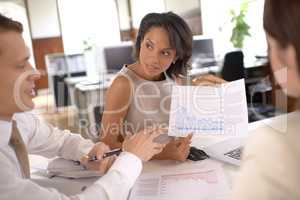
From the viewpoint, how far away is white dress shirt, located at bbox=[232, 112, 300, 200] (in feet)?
1.93

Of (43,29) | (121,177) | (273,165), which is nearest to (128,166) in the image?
(121,177)

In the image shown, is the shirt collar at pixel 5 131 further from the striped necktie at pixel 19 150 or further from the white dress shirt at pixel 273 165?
the white dress shirt at pixel 273 165

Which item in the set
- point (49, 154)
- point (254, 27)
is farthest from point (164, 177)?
point (254, 27)

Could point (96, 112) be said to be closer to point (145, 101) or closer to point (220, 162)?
point (145, 101)

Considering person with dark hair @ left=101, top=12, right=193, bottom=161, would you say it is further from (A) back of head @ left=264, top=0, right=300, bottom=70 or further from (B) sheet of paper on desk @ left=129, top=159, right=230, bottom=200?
(A) back of head @ left=264, top=0, right=300, bottom=70

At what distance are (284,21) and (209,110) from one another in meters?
0.65

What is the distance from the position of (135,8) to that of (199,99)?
6105mm

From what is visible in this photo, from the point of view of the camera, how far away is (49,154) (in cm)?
125

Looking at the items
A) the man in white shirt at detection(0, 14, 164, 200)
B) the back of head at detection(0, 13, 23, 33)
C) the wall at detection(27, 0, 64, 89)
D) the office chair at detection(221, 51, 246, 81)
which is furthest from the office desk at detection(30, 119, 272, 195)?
the wall at detection(27, 0, 64, 89)

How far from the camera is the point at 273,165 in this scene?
1.97ft

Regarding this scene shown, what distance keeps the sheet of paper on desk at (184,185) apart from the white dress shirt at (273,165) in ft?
0.96

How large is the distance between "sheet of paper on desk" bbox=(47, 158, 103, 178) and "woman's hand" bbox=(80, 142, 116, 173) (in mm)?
18

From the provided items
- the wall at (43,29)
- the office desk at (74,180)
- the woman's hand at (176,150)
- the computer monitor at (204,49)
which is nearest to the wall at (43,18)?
the wall at (43,29)

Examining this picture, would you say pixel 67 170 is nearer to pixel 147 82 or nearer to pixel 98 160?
pixel 98 160
